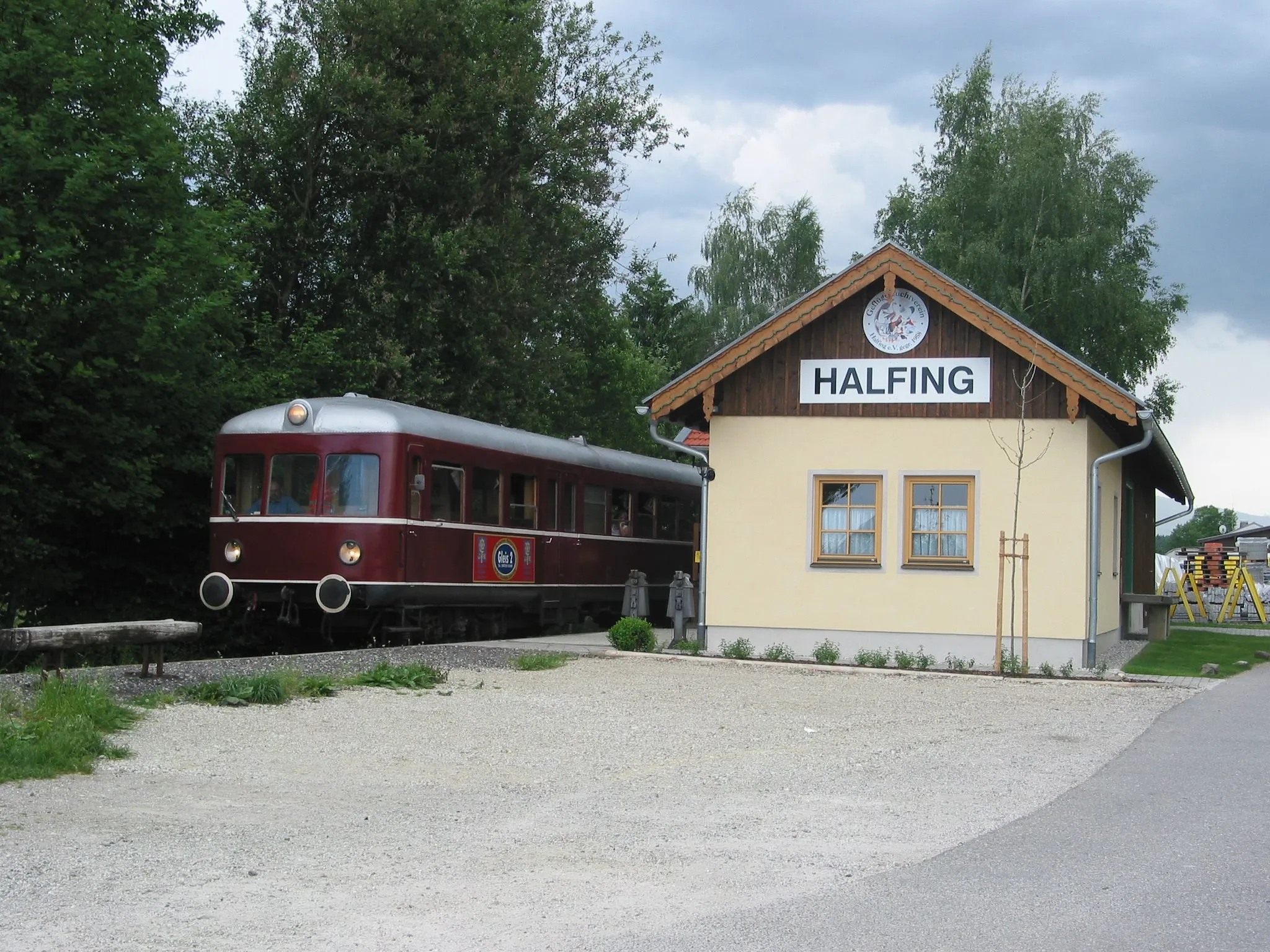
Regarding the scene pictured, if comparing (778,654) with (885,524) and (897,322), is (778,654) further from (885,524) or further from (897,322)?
(897,322)

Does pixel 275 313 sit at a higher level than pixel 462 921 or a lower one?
higher

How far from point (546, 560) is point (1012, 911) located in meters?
15.9

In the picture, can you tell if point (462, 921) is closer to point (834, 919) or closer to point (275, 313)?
point (834, 919)

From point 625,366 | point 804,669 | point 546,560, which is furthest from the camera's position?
point 625,366

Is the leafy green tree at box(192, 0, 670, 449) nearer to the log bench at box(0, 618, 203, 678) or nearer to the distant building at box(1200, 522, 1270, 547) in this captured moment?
the log bench at box(0, 618, 203, 678)

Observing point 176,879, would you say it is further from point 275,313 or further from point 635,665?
point 275,313

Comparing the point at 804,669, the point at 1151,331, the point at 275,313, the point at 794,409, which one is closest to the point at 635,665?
the point at 804,669

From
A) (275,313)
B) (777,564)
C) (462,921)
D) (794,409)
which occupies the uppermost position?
(275,313)

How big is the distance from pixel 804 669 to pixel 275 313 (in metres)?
16.5

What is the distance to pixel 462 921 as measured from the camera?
5.51 metres

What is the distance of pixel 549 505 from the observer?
70.3 ft

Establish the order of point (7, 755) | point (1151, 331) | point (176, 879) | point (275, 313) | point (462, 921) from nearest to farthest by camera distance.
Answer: point (462, 921)
point (176, 879)
point (7, 755)
point (275, 313)
point (1151, 331)

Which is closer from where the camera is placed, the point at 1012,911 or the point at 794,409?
the point at 1012,911

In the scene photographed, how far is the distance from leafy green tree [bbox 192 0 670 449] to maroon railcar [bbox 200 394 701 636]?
767 centimetres
